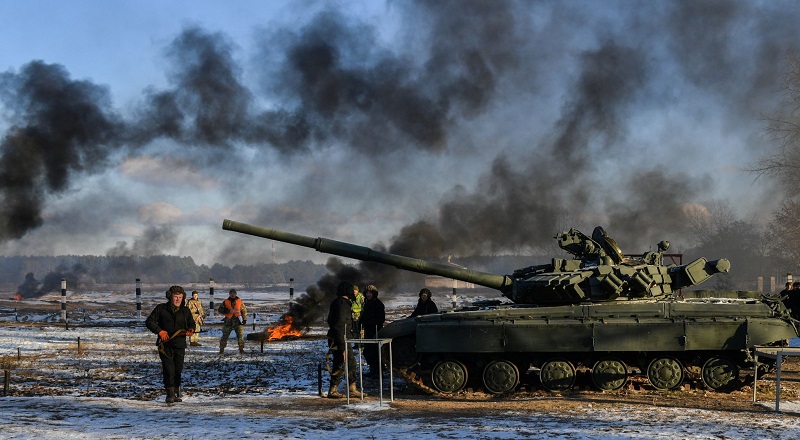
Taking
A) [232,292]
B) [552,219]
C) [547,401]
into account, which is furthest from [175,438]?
[552,219]

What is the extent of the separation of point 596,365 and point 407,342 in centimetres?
323

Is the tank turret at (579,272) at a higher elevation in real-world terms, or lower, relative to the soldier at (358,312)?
higher

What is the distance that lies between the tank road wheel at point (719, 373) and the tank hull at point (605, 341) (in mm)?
16

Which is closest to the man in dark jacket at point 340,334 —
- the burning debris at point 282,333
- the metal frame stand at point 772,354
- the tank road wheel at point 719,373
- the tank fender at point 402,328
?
the tank fender at point 402,328

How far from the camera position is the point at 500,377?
14.1m

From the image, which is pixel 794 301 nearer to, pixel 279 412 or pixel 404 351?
pixel 404 351

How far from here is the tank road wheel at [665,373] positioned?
13.7m

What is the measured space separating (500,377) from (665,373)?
2705 mm

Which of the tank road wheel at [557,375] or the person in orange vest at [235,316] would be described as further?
the person in orange vest at [235,316]

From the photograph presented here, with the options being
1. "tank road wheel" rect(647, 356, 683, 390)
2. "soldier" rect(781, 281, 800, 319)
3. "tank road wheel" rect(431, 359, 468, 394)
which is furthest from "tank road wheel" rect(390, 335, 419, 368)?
"soldier" rect(781, 281, 800, 319)

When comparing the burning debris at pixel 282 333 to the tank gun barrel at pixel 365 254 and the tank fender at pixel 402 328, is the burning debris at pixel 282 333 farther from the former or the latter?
the tank fender at pixel 402 328

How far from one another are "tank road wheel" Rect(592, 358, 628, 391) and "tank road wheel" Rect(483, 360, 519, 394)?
4.35ft

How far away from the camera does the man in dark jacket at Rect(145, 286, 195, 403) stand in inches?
484

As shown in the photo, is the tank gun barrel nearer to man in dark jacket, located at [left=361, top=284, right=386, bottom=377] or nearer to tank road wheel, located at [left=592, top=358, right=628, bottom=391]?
man in dark jacket, located at [left=361, top=284, right=386, bottom=377]
